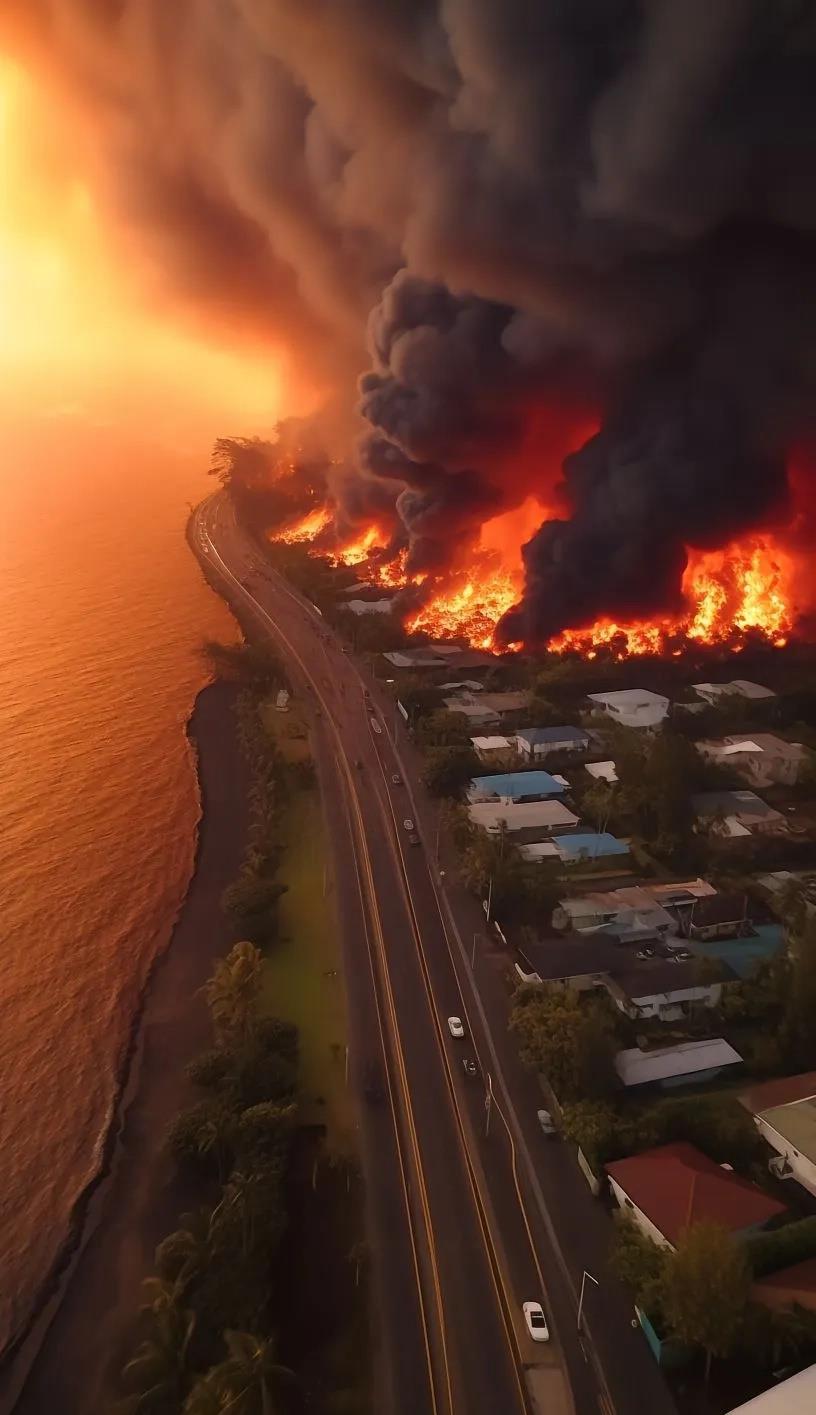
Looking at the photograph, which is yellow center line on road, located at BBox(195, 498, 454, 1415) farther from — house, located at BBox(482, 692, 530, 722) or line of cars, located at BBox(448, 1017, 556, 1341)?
house, located at BBox(482, 692, 530, 722)

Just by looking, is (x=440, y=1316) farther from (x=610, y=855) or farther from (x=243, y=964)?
(x=610, y=855)

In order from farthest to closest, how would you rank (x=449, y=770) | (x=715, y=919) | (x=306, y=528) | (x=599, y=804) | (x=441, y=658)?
(x=306, y=528) → (x=441, y=658) → (x=449, y=770) → (x=599, y=804) → (x=715, y=919)

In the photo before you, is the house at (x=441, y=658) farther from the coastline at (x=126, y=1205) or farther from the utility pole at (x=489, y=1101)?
the utility pole at (x=489, y=1101)

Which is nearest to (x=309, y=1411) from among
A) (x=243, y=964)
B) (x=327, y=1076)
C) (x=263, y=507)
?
(x=327, y=1076)

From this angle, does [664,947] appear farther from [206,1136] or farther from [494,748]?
[494,748]

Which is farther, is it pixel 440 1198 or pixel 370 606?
pixel 370 606

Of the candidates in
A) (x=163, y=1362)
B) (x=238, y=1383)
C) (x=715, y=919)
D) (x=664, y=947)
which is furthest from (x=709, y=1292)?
(x=715, y=919)

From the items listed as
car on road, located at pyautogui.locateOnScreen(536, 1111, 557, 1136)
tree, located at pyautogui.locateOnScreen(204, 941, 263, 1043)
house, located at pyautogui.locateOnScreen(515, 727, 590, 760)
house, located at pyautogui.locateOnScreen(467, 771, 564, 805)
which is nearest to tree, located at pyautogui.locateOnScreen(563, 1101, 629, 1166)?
car on road, located at pyautogui.locateOnScreen(536, 1111, 557, 1136)

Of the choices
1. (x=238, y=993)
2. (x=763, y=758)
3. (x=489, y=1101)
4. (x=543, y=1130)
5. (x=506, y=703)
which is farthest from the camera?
(x=506, y=703)
